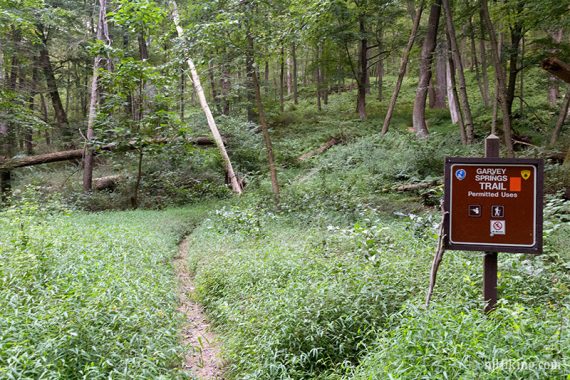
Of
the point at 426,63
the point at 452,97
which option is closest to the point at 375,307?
the point at 426,63

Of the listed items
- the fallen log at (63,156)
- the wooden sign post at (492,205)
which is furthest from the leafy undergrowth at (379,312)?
the fallen log at (63,156)

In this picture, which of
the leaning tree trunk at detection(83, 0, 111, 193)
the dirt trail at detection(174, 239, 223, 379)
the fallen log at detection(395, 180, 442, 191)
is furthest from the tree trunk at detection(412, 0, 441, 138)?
the dirt trail at detection(174, 239, 223, 379)

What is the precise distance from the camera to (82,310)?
14.2ft

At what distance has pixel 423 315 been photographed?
3945 millimetres

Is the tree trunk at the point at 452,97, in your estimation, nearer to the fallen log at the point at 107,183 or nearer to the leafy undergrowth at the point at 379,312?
the leafy undergrowth at the point at 379,312

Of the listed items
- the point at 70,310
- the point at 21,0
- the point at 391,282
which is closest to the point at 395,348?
the point at 391,282

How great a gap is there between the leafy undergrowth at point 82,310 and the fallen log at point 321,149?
527 inches

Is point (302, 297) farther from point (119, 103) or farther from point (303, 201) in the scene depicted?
point (119, 103)

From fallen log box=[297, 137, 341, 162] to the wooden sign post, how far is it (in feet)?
54.1

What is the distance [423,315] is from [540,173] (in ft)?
5.38

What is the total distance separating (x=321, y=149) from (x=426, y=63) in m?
6.47

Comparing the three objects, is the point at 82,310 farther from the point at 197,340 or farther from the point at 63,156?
the point at 63,156

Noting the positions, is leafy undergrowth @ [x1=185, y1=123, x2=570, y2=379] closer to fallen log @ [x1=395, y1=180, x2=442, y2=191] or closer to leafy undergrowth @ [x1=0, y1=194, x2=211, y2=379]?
leafy undergrowth @ [x1=0, y1=194, x2=211, y2=379]

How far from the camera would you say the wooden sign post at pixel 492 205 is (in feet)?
12.3
